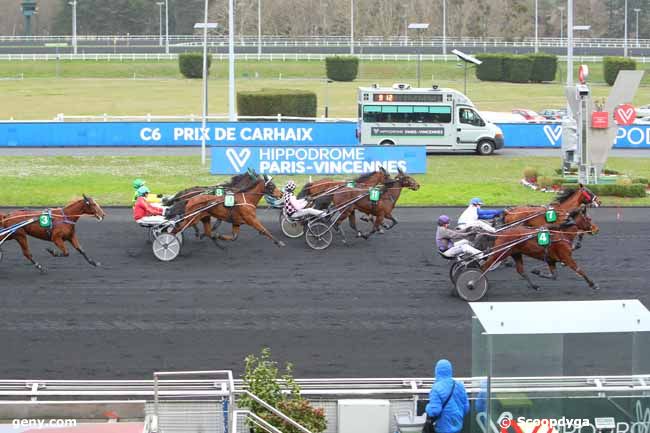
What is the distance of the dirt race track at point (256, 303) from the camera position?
13.1 meters

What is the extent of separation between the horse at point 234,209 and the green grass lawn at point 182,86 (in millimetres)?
31513

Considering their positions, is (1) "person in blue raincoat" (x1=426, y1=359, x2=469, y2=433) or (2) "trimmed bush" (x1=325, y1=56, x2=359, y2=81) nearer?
(1) "person in blue raincoat" (x1=426, y1=359, x2=469, y2=433)

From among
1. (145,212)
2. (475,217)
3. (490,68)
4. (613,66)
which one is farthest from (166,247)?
(490,68)

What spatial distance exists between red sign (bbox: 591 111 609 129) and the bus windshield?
29.6ft

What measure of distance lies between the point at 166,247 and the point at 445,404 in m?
10.1

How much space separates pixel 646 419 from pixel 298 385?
3135 millimetres

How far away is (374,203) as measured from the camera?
20062mm

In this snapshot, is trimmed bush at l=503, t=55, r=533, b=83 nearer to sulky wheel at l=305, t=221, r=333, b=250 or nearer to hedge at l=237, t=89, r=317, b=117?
hedge at l=237, t=89, r=317, b=117

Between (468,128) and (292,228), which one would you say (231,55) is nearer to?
(468,128)

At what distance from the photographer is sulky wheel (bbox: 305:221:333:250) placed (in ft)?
64.6

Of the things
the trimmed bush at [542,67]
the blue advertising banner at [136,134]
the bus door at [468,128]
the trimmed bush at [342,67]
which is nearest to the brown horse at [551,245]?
the blue advertising banner at [136,134]

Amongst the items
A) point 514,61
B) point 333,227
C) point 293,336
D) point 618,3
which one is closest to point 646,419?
point 293,336

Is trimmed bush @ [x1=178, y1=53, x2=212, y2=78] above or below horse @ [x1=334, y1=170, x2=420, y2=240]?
above
